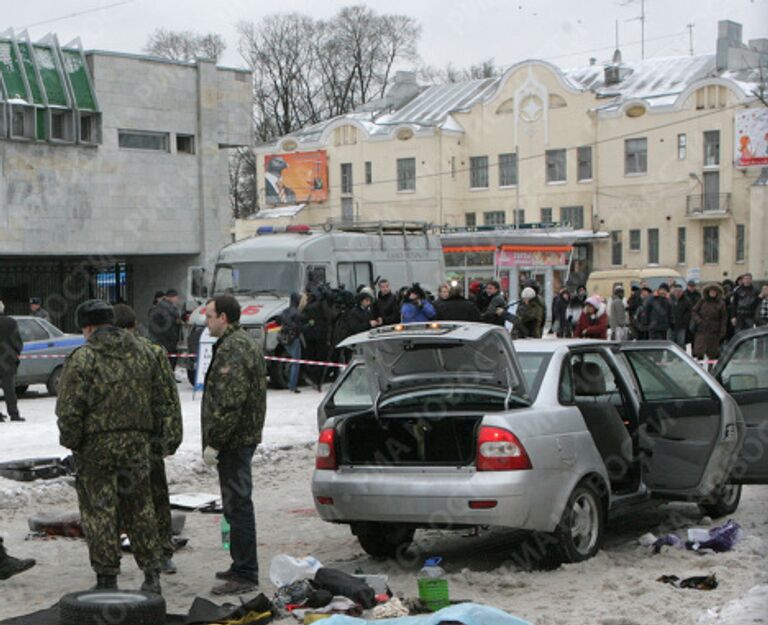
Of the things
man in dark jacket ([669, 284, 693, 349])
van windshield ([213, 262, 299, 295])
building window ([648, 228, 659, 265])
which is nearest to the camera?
van windshield ([213, 262, 299, 295])

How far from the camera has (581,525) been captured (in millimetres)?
8383

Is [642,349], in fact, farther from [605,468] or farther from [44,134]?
[44,134]

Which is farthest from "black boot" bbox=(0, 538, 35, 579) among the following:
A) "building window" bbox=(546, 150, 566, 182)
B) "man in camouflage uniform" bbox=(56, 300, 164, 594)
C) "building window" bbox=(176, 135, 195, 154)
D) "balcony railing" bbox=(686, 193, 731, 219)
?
"building window" bbox=(546, 150, 566, 182)

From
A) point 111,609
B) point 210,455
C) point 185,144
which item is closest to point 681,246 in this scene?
point 185,144

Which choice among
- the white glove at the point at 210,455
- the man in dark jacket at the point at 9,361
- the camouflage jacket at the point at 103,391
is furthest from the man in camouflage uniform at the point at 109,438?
the man in dark jacket at the point at 9,361

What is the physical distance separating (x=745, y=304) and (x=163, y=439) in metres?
18.0

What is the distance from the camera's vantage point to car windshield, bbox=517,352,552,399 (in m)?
8.56

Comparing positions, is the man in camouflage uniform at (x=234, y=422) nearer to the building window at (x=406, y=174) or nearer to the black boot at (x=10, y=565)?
the black boot at (x=10, y=565)

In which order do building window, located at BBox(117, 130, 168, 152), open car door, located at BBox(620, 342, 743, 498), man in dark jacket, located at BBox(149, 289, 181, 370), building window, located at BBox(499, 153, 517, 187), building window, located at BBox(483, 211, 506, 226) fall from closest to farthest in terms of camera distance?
1. open car door, located at BBox(620, 342, 743, 498)
2. man in dark jacket, located at BBox(149, 289, 181, 370)
3. building window, located at BBox(117, 130, 168, 152)
4. building window, located at BBox(499, 153, 517, 187)
5. building window, located at BBox(483, 211, 506, 226)

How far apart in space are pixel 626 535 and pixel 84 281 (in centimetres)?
2482

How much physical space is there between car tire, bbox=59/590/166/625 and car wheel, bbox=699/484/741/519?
190 inches

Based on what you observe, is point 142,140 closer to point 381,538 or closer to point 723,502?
point 723,502

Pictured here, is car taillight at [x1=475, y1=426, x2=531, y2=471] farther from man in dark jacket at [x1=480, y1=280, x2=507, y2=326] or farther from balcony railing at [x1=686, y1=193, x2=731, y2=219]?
balcony railing at [x1=686, y1=193, x2=731, y2=219]

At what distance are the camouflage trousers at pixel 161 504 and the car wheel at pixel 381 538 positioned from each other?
1.33 meters
